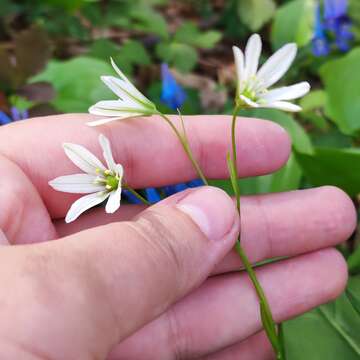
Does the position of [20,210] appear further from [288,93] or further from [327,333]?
[327,333]

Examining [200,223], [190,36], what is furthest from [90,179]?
[190,36]

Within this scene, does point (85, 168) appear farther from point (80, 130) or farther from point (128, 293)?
point (128, 293)

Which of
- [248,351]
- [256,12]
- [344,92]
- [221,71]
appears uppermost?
[256,12]

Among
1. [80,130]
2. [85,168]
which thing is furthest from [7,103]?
[85,168]

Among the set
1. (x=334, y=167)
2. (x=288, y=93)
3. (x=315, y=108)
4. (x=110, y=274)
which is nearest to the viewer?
(x=110, y=274)

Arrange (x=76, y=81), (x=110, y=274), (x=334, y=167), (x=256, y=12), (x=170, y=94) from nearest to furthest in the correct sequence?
(x=110, y=274) → (x=334, y=167) → (x=170, y=94) → (x=76, y=81) → (x=256, y=12)

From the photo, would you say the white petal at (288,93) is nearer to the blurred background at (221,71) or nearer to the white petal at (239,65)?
the white petal at (239,65)

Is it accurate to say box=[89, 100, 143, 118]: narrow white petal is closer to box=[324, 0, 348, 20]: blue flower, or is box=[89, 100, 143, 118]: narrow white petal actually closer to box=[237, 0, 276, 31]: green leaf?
box=[324, 0, 348, 20]: blue flower
